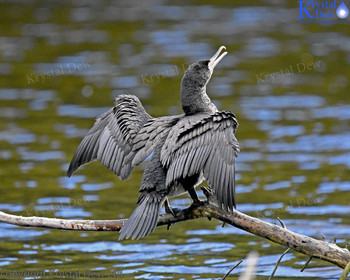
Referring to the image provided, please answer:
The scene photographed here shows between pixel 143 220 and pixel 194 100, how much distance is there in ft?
4.75

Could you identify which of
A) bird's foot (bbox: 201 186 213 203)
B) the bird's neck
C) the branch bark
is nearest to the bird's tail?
the branch bark

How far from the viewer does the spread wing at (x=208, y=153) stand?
622 cm

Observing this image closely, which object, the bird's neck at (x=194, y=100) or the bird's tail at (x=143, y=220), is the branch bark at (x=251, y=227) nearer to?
the bird's tail at (x=143, y=220)

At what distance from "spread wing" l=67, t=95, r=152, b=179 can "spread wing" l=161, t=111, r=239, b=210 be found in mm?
679

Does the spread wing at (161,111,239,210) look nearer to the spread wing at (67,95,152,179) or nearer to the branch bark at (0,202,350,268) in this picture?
the branch bark at (0,202,350,268)

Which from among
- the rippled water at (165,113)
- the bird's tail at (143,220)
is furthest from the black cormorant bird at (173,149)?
the rippled water at (165,113)

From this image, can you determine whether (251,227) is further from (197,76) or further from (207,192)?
(197,76)

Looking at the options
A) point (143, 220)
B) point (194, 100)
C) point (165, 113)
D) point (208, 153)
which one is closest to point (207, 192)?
point (208, 153)

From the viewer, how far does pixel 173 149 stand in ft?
21.5

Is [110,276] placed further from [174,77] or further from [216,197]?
[174,77]

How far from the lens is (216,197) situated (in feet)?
20.2

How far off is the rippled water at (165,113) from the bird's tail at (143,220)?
6.81 feet

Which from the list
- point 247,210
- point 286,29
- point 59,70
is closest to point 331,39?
point 286,29

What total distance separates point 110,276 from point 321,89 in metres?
8.53
